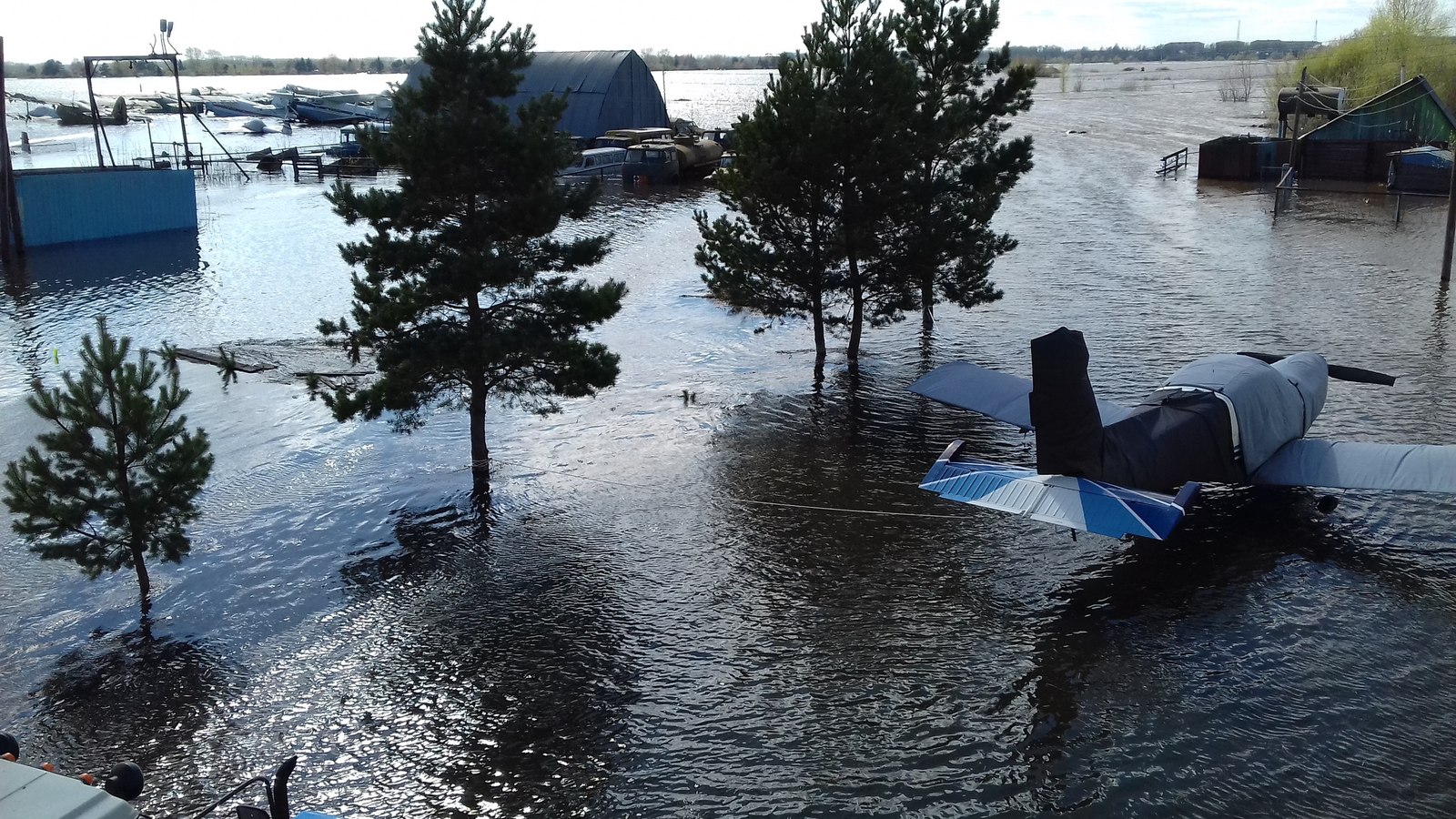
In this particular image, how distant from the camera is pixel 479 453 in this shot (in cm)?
2280

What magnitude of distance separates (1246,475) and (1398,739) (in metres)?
7.02

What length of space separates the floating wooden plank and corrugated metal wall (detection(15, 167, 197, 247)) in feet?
79.1

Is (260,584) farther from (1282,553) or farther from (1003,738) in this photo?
(1282,553)

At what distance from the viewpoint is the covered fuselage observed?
54.7ft

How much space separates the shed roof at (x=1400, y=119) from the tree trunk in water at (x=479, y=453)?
54.1m

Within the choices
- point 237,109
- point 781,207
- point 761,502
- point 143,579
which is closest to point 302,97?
point 237,109

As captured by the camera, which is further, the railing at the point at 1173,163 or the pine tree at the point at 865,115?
the railing at the point at 1173,163

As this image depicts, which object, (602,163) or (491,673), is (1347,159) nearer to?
(602,163)

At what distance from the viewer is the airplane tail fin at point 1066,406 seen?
1662cm

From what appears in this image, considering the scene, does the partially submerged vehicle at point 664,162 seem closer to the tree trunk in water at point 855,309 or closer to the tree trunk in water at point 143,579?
the tree trunk in water at point 855,309

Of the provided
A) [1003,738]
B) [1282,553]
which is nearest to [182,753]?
[1003,738]

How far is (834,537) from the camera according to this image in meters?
18.9

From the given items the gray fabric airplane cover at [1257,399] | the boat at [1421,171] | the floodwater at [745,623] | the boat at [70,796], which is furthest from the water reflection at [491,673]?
the boat at [1421,171]

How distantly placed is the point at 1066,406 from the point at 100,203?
5129 centimetres
